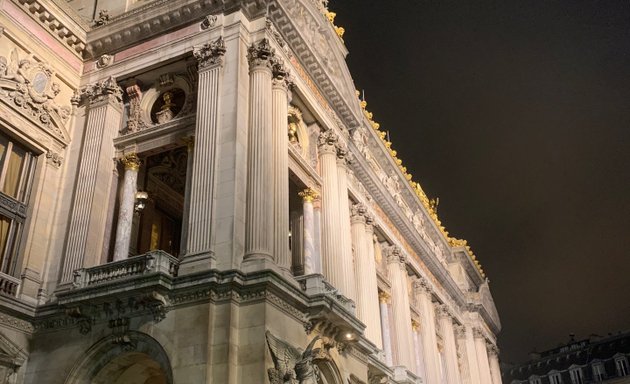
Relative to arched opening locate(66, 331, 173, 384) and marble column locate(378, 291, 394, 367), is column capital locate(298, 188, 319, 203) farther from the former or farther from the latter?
marble column locate(378, 291, 394, 367)

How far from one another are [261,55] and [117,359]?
37.5ft

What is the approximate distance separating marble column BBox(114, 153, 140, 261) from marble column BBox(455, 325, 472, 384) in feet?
118

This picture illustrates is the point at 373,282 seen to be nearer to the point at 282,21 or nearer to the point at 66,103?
the point at 282,21

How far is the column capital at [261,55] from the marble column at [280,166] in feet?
1.80

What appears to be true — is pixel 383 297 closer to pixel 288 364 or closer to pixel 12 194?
pixel 288 364

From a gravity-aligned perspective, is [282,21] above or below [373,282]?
above

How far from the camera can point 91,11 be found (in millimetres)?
28016

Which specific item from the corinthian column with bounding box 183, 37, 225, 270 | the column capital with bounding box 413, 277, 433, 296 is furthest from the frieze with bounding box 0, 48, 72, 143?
the column capital with bounding box 413, 277, 433, 296

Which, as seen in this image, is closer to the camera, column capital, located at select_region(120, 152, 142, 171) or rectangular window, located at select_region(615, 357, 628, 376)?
column capital, located at select_region(120, 152, 142, 171)

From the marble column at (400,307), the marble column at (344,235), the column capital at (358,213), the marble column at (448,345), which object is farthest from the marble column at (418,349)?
the marble column at (344,235)

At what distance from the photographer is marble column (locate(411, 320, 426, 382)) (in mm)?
39219

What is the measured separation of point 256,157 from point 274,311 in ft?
17.4

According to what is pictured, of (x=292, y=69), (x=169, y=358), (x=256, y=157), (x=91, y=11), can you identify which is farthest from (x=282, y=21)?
(x=169, y=358)

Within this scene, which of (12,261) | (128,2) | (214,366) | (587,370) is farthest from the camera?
(587,370)
